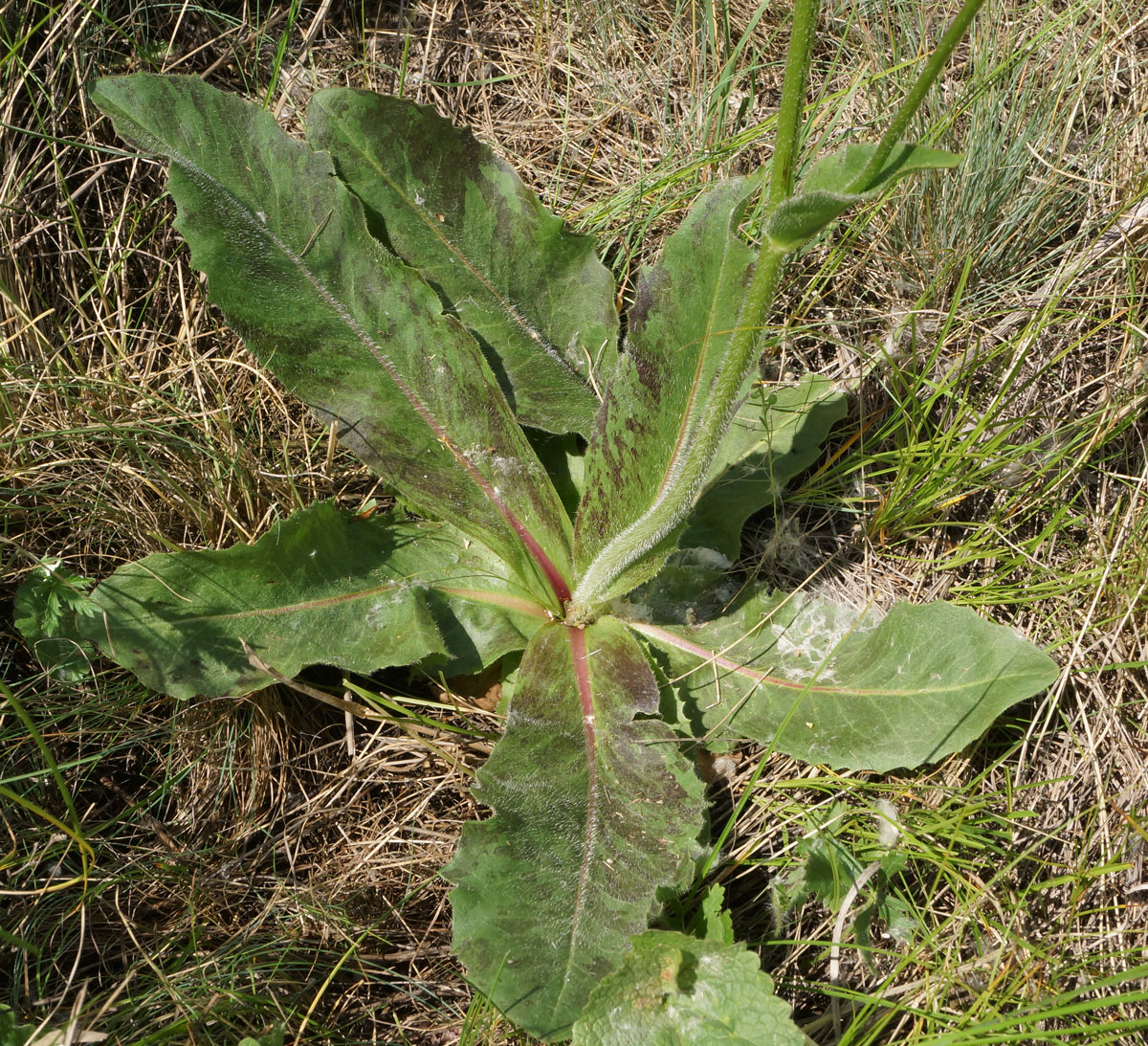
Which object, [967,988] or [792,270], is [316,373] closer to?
[792,270]

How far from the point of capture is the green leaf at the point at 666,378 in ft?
7.47

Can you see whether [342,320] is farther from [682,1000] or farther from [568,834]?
[682,1000]

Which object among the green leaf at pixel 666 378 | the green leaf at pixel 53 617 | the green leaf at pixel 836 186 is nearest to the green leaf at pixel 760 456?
the green leaf at pixel 666 378

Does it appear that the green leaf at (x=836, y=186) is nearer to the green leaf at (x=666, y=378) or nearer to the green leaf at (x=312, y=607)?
the green leaf at (x=666, y=378)

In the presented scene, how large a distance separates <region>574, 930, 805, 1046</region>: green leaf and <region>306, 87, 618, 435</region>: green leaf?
A: 51.4 inches

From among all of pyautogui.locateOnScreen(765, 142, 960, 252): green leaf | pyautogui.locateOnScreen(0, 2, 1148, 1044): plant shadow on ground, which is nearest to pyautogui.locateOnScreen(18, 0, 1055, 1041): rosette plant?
pyautogui.locateOnScreen(0, 2, 1148, 1044): plant shadow on ground

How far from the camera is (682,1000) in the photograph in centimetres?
201

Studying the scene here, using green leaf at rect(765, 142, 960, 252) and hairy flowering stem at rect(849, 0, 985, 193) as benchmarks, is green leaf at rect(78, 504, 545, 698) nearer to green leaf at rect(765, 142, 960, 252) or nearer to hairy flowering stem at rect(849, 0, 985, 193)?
green leaf at rect(765, 142, 960, 252)

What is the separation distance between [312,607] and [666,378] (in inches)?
39.4

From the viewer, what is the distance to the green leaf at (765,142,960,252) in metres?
1.52

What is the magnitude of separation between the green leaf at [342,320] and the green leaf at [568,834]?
0.33 metres

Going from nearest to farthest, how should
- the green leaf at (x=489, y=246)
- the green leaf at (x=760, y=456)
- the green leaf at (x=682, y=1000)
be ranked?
the green leaf at (x=682, y=1000) < the green leaf at (x=489, y=246) < the green leaf at (x=760, y=456)

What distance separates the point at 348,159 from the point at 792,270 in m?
1.32

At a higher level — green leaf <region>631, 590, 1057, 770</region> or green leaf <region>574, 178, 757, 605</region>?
green leaf <region>574, 178, 757, 605</region>
